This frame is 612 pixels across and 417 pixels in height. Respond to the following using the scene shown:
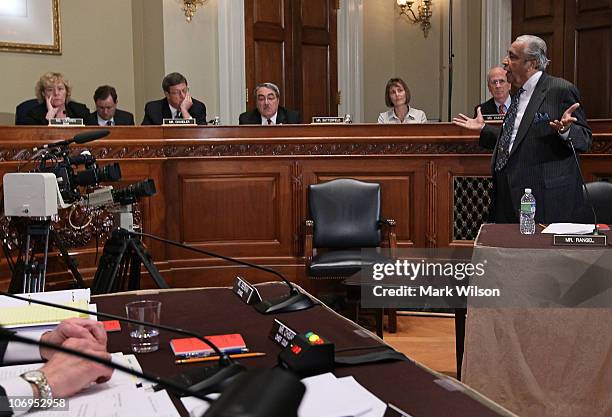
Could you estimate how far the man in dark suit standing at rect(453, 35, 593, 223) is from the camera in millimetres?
3451

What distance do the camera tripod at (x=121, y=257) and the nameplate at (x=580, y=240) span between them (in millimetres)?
1496

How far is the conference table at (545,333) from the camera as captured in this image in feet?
7.43

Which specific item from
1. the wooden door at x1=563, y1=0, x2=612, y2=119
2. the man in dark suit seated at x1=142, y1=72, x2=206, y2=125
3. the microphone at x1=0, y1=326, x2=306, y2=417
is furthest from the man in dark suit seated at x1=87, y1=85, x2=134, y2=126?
the microphone at x1=0, y1=326, x2=306, y2=417

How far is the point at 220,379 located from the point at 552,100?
2.78 m

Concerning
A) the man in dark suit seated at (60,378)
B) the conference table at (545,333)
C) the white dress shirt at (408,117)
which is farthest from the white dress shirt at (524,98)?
the man in dark suit seated at (60,378)

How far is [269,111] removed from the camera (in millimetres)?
5281

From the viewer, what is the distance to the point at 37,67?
19.4ft

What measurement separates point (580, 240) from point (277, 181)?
2571 millimetres

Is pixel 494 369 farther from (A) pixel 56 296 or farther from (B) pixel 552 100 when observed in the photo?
(B) pixel 552 100

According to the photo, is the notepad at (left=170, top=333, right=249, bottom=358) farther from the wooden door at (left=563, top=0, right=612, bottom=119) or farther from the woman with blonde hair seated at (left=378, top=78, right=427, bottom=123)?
the wooden door at (left=563, top=0, right=612, bottom=119)

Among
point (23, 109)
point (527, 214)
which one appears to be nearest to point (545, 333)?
point (527, 214)

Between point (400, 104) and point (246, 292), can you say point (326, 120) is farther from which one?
point (246, 292)

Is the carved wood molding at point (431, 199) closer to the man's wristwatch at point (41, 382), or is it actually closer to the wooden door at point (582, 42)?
the wooden door at point (582, 42)

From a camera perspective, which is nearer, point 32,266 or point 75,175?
point 75,175
